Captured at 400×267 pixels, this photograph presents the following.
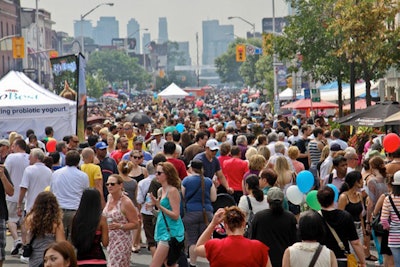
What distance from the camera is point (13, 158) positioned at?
630 inches

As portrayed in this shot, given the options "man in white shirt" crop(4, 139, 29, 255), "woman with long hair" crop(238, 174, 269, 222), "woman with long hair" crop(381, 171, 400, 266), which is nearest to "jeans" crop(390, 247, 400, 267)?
"woman with long hair" crop(381, 171, 400, 266)

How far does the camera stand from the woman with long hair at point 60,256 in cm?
726

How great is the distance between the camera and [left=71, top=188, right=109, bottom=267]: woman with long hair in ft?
31.6

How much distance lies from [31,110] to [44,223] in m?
15.6

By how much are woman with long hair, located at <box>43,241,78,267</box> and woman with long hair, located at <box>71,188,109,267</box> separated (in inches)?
88.4

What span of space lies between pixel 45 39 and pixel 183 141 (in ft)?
398

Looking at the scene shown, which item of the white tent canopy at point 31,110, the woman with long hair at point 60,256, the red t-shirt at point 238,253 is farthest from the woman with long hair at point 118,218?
the white tent canopy at point 31,110

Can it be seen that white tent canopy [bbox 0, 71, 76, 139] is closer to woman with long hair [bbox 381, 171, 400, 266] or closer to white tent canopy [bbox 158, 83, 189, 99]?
woman with long hair [bbox 381, 171, 400, 266]

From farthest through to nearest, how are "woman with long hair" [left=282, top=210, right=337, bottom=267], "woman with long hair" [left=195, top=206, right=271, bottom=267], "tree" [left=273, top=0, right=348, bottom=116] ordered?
"tree" [left=273, top=0, right=348, bottom=116]
"woman with long hair" [left=282, top=210, right=337, bottom=267]
"woman with long hair" [left=195, top=206, right=271, bottom=267]

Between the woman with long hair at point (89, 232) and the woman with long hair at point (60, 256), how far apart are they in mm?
2245

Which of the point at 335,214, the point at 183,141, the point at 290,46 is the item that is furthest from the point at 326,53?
the point at 335,214

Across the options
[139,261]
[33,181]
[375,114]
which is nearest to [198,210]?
[139,261]

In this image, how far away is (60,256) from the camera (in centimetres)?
728

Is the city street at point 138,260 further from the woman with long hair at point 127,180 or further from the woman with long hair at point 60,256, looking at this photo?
the woman with long hair at point 60,256
